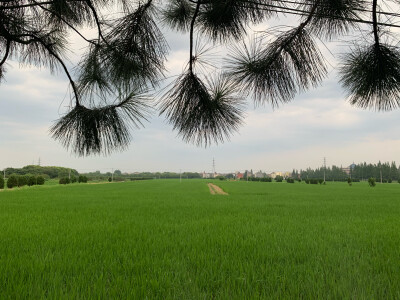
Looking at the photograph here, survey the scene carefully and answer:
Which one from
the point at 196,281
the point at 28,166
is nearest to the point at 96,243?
the point at 196,281

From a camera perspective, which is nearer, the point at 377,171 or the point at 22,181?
the point at 22,181

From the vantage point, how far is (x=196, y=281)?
202 cm

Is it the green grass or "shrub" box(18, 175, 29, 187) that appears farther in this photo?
"shrub" box(18, 175, 29, 187)

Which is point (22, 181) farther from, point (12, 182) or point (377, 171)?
point (377, 171)

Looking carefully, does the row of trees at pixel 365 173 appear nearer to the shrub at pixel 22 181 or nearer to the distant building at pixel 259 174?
the distant building at pixel 259 174

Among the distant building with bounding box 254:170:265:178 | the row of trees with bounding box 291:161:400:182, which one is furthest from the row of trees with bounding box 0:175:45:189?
the distant building with bounding box 254:170:265:178

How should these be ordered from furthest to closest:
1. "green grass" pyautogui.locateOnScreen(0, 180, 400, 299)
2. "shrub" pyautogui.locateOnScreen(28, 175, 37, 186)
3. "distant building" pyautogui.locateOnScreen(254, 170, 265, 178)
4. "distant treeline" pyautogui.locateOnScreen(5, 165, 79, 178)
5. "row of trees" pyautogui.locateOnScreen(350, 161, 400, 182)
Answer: "distant building" pyautogui.locateOnScreen(254, 170, 265, 178) → "row of trees" pyautogui.locateOnScreen(350, 161, 400, 182) → "distant treeline" pyautogui.locateOnScreen(5, 165, 79, 178) → "shrub" pyautogui.locateOnScreen(28, 175, 37, 186) → "green grass" pyautogui.locateOnScreen(0, 180, 400, 299)

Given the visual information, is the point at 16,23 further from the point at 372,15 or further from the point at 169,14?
the point at 372,15

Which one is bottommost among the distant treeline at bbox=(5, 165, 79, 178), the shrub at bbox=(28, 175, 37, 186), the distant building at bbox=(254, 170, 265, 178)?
the distant building at bbox=(254, 170, 265, 178)

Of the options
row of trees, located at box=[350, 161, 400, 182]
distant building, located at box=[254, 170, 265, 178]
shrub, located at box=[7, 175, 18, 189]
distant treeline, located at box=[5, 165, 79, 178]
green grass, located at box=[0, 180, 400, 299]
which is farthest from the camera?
distant building, located at box=[254, 170, 265, 178]

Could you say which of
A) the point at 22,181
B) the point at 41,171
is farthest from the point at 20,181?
the point at 41,171

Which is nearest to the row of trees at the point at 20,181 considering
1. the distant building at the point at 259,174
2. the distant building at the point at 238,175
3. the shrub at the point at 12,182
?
the shrub at the point at 12,182

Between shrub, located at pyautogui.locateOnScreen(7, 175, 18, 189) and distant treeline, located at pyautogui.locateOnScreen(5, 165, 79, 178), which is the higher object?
distant treeline, located at pyautogui.locateOnScreen(5, 165, 79, 178)

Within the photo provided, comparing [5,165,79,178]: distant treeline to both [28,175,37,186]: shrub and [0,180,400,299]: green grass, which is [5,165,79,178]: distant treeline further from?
[0,180,400,299]: green grass
